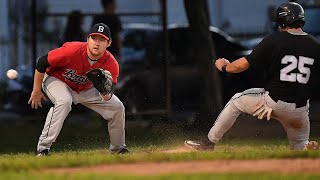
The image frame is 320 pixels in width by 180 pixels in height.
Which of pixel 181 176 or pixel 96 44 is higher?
pixel 96 44

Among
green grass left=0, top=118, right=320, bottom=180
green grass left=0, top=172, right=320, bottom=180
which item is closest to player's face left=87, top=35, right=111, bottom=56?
green grass left=0, top=118, right=320, bottom=180

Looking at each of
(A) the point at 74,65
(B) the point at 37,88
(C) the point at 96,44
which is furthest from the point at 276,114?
(B) the point at 37,88

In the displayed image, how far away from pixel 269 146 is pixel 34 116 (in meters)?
4.96

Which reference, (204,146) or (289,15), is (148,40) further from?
(289,15)

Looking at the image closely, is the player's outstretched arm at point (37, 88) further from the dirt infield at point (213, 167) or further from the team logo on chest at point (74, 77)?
the dirt infield at point (213, 167)

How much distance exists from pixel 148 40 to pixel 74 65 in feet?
19.6

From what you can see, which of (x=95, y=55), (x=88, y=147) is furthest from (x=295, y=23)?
(x=88, y=147)

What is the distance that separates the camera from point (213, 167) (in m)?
8.68

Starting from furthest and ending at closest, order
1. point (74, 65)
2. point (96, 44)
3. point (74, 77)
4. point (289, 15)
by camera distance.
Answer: point (74, 77) < point (74, 65) < point (96, 44) < point (289, 15)

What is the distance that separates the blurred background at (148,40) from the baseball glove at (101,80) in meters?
5.58

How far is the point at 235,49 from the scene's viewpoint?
53.6 feet

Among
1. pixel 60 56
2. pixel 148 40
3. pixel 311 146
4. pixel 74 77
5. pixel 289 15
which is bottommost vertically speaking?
pixel 148 40

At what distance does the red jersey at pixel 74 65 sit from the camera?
412 inches

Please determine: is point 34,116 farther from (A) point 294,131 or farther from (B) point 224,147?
(A) point 294,131
